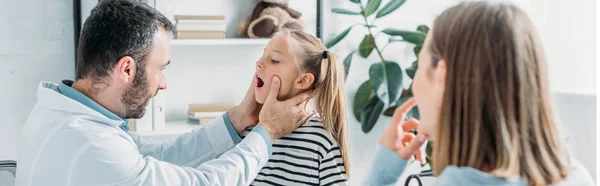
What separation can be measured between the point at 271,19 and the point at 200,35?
0.95 ft

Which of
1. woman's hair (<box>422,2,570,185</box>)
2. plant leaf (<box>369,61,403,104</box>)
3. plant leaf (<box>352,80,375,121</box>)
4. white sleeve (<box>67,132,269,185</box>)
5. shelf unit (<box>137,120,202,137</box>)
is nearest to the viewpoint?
woman's hair (<box>422,2,570,185</box>)

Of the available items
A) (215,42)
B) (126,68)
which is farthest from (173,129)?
(126,68)

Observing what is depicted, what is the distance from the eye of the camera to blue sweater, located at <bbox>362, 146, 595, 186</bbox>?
92cm

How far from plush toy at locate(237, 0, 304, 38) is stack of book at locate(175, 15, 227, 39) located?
5.3 inches

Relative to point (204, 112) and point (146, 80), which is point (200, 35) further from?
point (146, 80)

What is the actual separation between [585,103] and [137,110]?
6.21 ft

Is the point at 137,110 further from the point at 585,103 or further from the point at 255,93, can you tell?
the point at 585,103

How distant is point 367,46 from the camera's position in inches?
129

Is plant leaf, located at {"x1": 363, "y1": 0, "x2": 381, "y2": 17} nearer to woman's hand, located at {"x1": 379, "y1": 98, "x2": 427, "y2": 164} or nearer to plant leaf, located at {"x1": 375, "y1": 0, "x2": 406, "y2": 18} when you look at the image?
plant leaf, located at {"x1": 375, "y1": 0, "x2": 406, "y2": 18}

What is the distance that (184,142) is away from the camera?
188 centimetres

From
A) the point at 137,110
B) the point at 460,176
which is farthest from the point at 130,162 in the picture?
the point at 460,176

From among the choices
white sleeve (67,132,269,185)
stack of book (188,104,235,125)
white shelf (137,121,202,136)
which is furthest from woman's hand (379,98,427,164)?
stack of book (188,104,235,125)

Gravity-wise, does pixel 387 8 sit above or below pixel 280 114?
above

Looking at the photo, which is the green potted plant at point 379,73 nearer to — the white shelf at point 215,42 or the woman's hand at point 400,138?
the white shelf at point 215,42
